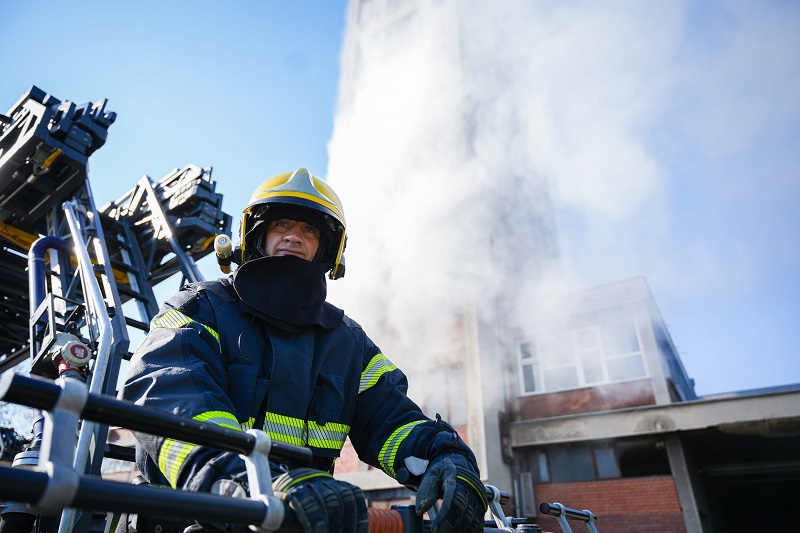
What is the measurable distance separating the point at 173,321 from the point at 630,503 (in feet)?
33.7

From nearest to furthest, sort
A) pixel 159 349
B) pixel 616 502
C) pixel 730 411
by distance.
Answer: pixel 159 349 < pixel 730 411 < pixel 616 502

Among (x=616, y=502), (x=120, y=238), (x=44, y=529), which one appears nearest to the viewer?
(x=44, y=529)

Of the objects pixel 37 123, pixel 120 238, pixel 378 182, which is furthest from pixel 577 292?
pixel 37 123

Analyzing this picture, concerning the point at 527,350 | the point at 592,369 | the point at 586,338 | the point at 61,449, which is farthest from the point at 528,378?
the point at 61,449

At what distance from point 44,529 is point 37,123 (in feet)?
11.7

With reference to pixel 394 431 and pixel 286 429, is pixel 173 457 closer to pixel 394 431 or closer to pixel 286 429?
pixel 286 429

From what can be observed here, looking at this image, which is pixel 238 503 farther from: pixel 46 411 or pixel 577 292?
pixel 577 292

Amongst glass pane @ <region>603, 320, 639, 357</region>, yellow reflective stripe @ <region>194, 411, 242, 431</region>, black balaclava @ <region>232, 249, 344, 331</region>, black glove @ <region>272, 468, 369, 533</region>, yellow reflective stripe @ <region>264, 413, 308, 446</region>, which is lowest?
black glove @ <region>272, 468, 369, 533</region>

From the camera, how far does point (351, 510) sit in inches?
37.4

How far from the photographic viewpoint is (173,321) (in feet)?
5.05

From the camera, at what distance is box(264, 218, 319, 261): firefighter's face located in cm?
213

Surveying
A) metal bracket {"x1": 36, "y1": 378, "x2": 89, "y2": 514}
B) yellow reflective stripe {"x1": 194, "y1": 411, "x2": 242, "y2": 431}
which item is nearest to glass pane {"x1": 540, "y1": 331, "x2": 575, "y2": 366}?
yellow reflective stripe {"x1": 194, "y1": 411, "x2": 242, "y2": 431}

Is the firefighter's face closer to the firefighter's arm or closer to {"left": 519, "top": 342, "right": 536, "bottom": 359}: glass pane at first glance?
the firefighter's arm

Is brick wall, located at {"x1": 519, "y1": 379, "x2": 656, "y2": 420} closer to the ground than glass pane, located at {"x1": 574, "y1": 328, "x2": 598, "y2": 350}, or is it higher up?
closer to the ground
